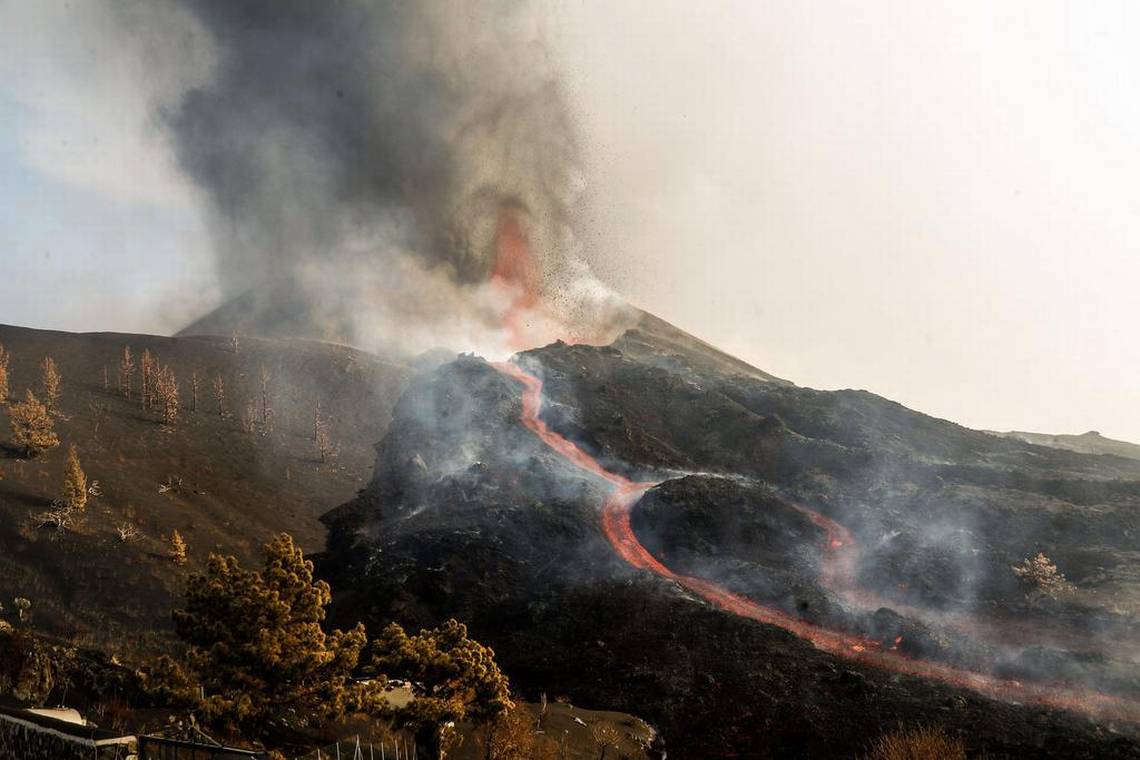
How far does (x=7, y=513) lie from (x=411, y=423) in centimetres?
4239

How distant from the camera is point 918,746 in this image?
2416cm

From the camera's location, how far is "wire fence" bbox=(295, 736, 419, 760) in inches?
836

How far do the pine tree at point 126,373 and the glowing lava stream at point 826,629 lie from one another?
166ft

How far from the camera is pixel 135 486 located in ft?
200

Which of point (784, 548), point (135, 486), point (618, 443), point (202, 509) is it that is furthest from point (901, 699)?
point (135, 486)

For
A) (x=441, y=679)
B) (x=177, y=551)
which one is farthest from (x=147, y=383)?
(x=441, y=679)

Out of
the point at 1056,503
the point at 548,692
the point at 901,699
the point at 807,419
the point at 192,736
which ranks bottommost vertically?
the point at 548,692

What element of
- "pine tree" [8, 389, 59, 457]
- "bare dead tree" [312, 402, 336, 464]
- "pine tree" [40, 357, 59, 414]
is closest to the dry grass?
"pine tree" [8, 389, 59, 457]

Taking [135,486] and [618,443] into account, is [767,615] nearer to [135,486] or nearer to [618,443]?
[618,443]

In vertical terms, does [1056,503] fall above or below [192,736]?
above

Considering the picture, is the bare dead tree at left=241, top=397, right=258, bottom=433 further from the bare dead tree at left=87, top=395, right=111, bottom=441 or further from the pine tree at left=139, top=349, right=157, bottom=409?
the bare dead tree at left=87, top=395, right=111, bottom=441

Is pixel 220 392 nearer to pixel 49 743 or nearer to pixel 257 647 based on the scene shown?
pixel 257 647

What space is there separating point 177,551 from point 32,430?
21368 mm

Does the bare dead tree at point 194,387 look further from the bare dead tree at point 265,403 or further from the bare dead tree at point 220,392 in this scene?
the bare dead tree at point 265,403
